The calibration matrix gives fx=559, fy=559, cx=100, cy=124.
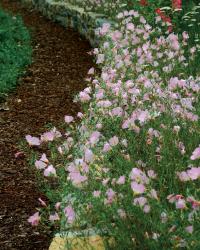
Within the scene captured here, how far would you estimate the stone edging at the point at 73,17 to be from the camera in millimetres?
9114

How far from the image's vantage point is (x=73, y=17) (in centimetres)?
1036

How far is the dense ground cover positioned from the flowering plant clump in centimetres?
308

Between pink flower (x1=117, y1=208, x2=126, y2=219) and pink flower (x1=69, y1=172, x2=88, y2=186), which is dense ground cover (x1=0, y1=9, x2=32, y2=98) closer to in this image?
pink flower (x1=69, y1=172, x2=88, y2=186)

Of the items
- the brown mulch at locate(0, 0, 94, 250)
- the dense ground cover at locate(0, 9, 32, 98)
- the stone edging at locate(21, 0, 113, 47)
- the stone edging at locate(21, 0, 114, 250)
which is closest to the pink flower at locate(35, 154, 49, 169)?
the brown mulch at locate(0, 0, 94, 250)

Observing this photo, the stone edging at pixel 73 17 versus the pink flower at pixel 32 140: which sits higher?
the pink flower at pixel 32 140

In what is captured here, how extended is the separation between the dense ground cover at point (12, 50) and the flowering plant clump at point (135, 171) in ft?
10.1

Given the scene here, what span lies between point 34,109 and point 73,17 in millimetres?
4121

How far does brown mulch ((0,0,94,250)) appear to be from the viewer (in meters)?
4.16

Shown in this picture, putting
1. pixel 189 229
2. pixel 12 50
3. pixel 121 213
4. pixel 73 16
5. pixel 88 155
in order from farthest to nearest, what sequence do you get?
pixel 73 16 → pixel 12 50 → pixel 88 155 → pixel 121 213 → pixel 189 229

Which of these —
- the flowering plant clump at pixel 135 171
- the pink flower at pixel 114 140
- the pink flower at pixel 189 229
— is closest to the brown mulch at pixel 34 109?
the flowering plant clump at pixel 135 171

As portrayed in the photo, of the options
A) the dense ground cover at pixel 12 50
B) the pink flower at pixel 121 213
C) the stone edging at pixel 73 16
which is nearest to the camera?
the pink flower at pixel 121 213

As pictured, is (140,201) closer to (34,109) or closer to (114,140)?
(114,140)

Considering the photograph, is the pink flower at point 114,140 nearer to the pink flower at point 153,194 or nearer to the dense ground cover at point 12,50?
the pink flower at point 153,194

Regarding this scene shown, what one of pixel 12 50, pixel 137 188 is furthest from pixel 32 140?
pixel 12 50
